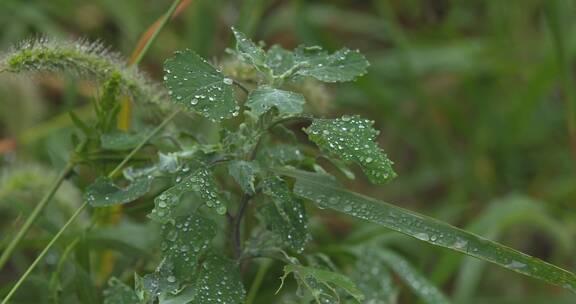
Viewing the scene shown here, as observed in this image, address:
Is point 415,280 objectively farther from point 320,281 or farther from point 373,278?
point 320,281

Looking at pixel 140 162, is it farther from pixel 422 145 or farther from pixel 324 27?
pixel 324 27

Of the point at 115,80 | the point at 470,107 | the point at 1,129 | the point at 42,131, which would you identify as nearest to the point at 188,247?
the point at 115,80

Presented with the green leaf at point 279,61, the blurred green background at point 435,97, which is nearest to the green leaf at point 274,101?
the green leaf at point 279,61

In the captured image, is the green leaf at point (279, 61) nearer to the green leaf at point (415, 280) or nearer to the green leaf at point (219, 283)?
the green leaf at point (219, 283)

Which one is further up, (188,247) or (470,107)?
(470,107)

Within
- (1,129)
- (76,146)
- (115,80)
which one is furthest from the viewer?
(1,129)

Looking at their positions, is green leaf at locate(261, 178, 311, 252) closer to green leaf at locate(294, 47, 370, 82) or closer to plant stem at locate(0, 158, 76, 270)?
green leaf at locate(294, 47, 370, 82)

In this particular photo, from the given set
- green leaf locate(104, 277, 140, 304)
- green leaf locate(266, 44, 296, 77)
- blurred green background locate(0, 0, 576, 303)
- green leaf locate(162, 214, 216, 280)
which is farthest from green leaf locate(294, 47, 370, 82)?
blurred green background locate(0, 0, 576, 303)
